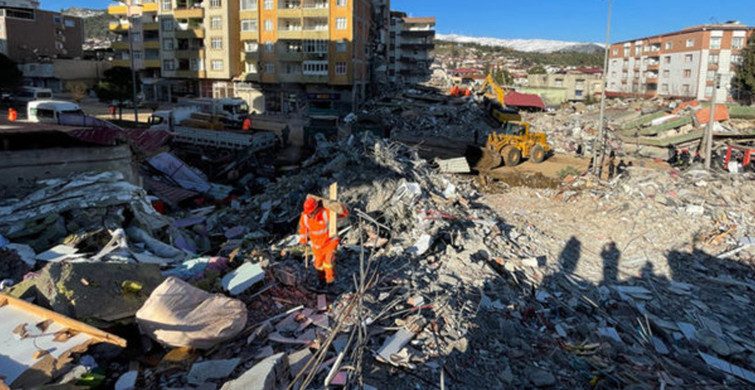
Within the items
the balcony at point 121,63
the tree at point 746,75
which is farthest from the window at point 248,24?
the tree at point 746,75

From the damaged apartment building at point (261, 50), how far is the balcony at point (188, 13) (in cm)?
8

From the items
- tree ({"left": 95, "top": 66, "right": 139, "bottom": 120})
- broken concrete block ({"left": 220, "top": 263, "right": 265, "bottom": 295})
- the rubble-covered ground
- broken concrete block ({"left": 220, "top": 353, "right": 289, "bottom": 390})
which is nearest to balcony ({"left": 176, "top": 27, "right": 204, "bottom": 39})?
tree ({"left": 95, "top": 66, "right": 139, "bottom": 120})

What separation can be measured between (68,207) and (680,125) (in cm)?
2864

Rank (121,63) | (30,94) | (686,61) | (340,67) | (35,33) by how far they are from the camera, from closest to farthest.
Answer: (30,94)
(340,67)
(121,63)
(686,61)
(35,33)

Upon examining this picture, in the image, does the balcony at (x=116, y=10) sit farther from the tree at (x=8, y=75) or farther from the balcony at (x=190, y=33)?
the tree at (x=8, y=75)

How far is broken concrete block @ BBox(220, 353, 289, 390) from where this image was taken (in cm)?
378

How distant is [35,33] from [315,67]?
38.4 metres

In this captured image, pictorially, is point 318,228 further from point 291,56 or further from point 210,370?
point 291,56

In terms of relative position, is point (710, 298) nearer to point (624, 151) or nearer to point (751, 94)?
point (624, 151)

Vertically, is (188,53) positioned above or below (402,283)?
above

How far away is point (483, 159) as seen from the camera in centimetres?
1867

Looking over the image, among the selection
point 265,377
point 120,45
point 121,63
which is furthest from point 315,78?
point 265,377

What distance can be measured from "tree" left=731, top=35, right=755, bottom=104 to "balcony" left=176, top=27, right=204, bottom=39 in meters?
45.7

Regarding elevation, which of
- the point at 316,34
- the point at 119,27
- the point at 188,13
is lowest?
the point at 316,34
